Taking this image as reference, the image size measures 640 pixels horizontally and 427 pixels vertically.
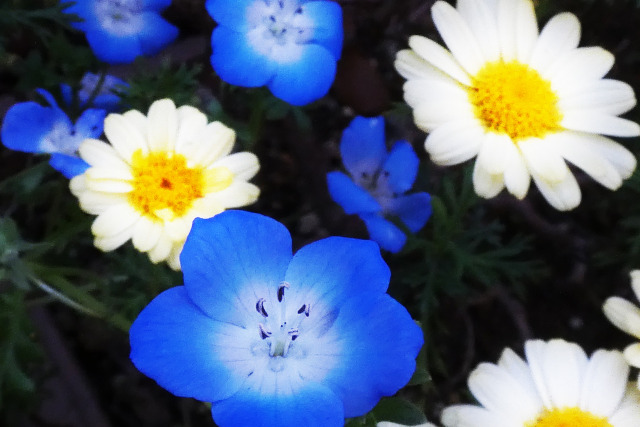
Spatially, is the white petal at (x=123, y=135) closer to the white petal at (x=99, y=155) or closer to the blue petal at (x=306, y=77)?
the white petal at (x=99, y=155)

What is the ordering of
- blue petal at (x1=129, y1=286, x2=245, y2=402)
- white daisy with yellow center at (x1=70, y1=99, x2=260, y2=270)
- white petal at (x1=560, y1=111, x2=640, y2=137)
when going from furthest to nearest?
1. white petal at (x1=560, y1=111, x2=640, y2=137)
2. white daisy with yellow center at (x1=70, y1=99, x2=260, y2=270)
3. blue petal at (x1=129, y1=286, x2=245, y2=402)

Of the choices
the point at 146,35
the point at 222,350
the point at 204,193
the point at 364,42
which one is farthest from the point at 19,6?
the point at 222,350

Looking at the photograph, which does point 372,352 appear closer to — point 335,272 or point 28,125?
point 335,272

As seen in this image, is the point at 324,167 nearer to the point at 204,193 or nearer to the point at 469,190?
the point at 469,190

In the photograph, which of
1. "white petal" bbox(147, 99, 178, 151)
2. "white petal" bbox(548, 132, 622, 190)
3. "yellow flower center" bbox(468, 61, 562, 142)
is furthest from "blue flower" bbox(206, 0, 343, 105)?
"white petal" bbox(548, 132, 622, 190)

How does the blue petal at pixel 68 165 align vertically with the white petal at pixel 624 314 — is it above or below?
below

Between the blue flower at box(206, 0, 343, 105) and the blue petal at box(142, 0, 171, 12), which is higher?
the blue flower at box(206, 0, 343, 105)

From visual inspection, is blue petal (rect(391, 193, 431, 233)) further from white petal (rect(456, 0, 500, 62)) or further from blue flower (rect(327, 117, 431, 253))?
white petal (rect(456, 0, 500, 62))

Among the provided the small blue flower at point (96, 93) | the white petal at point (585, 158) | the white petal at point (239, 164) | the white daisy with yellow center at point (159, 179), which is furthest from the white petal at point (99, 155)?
the white petal at point (585, 158)
